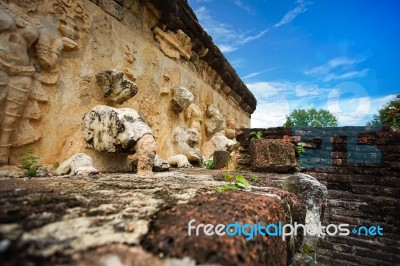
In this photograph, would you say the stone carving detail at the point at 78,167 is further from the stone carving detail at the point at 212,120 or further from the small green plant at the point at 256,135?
the stone carving detail at the point at 212,120

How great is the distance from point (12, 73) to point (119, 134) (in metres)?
1.04

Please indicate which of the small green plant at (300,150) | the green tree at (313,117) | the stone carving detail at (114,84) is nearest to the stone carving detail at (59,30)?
the stone carving detail at (114,84)

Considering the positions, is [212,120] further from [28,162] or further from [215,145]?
[28,162]

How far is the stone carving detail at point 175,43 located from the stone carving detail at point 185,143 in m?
1.51

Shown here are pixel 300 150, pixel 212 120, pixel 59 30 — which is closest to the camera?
pixel 59 30

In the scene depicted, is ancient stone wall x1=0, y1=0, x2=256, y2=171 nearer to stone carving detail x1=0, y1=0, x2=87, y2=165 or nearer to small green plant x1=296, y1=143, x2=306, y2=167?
stone carving detail x1=0, y1=0, x2=87, y2=165

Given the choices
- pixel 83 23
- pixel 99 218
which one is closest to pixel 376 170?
pixel 99 218

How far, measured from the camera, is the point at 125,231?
63 cm

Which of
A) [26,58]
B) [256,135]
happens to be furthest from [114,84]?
[256,135]

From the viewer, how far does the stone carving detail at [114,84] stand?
2920 millimetres

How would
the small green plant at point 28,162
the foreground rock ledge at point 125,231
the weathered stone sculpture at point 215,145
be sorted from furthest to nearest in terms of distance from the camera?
the weathered stone sculpture at point 215,145
the small green plant at point 28,162
the foreground rock ledge at point 125,231

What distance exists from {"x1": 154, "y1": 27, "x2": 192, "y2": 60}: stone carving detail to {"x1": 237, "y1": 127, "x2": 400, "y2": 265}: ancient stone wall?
2304mm

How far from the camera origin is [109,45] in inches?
128

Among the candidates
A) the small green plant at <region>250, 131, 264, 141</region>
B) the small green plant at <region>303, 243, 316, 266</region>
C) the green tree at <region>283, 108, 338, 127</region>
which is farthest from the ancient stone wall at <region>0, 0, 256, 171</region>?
the green tree at <region>283, 108, 338, 127</region>
